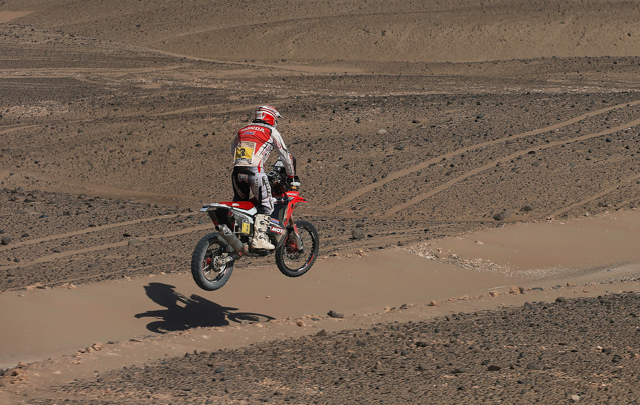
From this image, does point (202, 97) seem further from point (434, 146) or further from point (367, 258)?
point (367, 258)

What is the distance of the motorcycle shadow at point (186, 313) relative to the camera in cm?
950

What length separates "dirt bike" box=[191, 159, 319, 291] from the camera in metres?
8.53

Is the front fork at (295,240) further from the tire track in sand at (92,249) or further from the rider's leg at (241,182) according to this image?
the tire track in sand at (92,249)

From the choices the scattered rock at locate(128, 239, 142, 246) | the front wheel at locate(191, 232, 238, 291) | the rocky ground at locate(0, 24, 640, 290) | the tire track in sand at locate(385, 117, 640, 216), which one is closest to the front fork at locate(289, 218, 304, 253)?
the front wheel at locate(191, 232, 238, 291)

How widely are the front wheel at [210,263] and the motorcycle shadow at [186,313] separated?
1060mm

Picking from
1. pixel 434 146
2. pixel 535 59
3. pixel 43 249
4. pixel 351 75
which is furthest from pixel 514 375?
pixel 535 59

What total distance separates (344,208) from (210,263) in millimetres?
8011

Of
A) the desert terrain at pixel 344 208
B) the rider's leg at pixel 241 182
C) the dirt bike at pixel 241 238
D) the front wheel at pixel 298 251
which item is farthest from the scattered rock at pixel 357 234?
the rider's leg at pixel 241 182

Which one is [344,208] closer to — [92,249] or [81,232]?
[81,232]

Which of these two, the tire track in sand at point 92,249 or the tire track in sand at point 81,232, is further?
the tire track in sand at point 81,232

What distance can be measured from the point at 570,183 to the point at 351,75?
12.7 meters

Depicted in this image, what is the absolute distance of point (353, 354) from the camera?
289 inches

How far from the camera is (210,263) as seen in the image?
8633 mm

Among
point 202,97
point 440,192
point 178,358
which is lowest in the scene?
point 178,358
